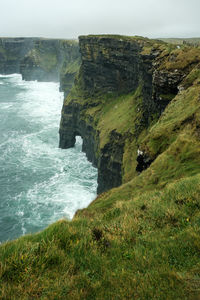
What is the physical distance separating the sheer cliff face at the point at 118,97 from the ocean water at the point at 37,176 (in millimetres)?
4224

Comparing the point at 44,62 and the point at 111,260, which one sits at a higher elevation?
the point at 44,62

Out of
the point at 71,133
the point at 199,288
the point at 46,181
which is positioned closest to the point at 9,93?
the point at 71,133

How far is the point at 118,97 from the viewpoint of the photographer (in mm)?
53250

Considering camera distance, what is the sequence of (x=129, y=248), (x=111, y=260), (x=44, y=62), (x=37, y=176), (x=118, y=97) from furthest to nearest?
1. (x=44, y=62)
2. (x=118, y=97)
3. (x=37, y=176)
4. (x=129, y=248)
5. (x=111, y=260)

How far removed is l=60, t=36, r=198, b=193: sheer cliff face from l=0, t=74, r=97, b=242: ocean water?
4224 millimetres

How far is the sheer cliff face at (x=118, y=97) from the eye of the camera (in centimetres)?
2498

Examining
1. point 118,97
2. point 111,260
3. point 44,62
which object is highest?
point 44,62

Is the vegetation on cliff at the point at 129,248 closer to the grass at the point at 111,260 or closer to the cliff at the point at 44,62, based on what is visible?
the grass at the point at 111,260

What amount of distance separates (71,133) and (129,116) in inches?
906

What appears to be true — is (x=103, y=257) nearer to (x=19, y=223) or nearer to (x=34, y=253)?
(x=34, y=253)

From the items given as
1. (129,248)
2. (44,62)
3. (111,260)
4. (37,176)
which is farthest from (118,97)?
(44,62)

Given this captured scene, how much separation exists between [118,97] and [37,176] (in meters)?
24.2

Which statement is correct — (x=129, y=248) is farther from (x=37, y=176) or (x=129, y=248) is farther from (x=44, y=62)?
(x=44, y=62)

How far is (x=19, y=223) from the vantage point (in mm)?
34500
